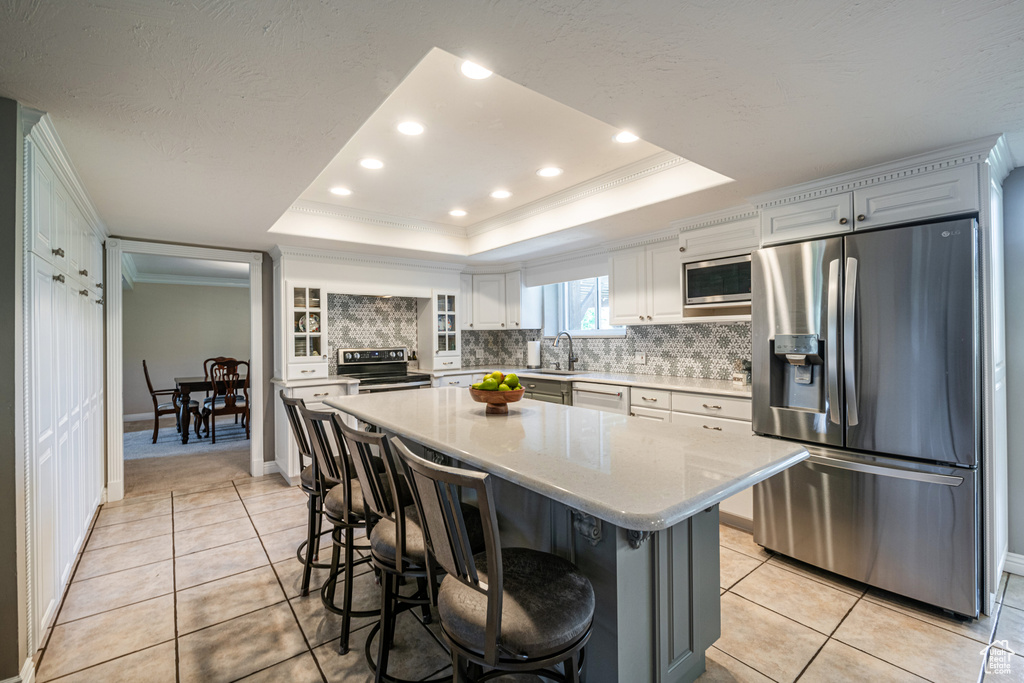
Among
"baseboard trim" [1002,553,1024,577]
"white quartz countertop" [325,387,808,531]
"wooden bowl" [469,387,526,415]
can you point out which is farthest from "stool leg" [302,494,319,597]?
"baseboard trim" [1002,553,1024,577]

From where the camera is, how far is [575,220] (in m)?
3.75

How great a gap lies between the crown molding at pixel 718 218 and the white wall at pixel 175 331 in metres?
8.19

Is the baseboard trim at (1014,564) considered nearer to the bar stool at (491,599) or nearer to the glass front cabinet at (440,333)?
the bar stool at (491,599)

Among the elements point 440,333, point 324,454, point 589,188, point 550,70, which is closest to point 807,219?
point 589,188

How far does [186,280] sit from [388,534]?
8527 mm

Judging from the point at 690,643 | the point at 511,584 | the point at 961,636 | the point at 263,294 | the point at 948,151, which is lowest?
the point at 961,636

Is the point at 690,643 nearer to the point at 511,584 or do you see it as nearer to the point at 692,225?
the point at 511,584

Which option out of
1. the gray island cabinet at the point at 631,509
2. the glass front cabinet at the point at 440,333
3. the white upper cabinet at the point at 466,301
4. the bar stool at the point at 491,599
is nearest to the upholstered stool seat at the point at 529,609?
the bar stool at the point at 491,599

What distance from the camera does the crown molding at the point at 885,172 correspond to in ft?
6.94

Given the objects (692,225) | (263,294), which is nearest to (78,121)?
(263,294)

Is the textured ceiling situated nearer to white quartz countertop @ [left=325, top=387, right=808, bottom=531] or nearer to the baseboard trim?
white quartz countertop @ [left=325, top=387, right=808, bottom=531]

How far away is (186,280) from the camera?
820cm

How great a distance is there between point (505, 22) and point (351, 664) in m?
2.37

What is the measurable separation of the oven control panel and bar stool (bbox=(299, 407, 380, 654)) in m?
2.71
